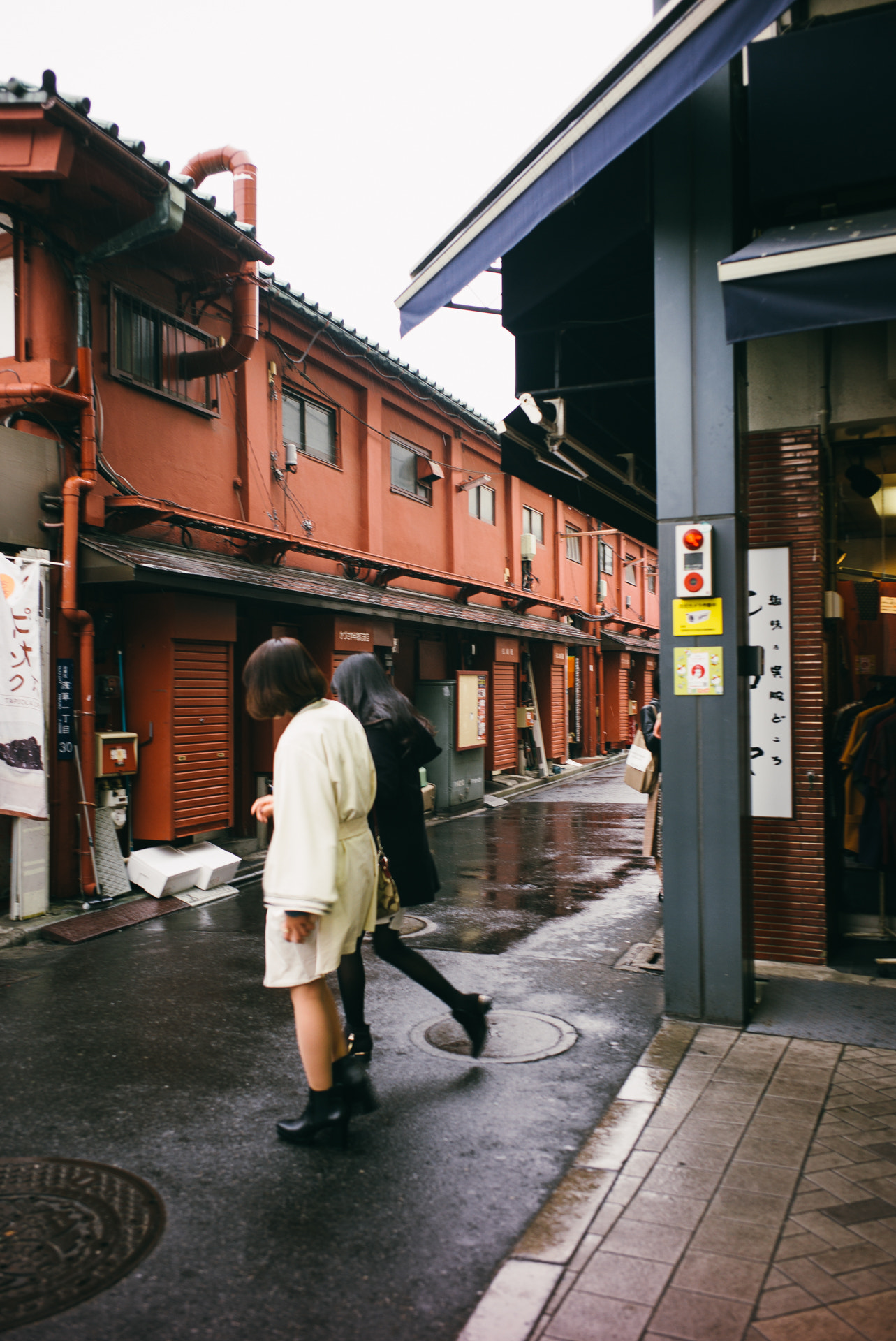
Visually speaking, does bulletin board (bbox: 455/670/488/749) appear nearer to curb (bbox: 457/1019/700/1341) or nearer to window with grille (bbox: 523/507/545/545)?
window with grille (bbox: 523/507/545/545)

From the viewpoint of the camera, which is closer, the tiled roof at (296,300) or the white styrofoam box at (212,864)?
the tiled roof at (296,300)

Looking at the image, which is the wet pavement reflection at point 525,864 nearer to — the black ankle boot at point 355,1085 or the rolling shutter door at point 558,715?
the black ankle boot at point 355,1085

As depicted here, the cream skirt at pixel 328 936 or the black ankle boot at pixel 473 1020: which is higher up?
the cream skirt at pixel 328 936

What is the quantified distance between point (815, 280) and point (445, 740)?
10912mm

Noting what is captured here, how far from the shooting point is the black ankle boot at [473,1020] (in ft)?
15.0

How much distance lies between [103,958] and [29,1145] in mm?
3087

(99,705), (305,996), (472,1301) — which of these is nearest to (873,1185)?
(472,1301)

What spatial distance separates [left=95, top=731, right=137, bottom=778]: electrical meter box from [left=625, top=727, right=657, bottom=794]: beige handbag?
4.64 m

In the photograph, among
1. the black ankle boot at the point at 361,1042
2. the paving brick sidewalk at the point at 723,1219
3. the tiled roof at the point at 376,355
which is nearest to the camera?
the paving brick sidewalk at the point at 723,1219

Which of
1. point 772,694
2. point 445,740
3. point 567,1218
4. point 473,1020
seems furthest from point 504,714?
point 567,1218

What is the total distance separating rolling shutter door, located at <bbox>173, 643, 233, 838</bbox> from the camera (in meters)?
9.08

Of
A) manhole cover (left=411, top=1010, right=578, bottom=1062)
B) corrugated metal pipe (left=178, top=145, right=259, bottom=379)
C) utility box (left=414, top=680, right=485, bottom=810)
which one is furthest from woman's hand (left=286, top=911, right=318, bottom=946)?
utility box (left=414, top=680, right=485, bottom=810)

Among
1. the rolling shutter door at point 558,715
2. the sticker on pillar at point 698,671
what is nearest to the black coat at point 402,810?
the sticker on pillar at point 698,671

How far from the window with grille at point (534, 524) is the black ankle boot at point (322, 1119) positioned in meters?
18.2
